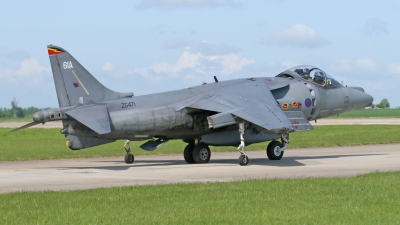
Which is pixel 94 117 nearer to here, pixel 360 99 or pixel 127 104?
pixel 127 104

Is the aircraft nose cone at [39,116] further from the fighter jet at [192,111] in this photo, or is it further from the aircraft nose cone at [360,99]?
the aircraft nose cone at [360,99]

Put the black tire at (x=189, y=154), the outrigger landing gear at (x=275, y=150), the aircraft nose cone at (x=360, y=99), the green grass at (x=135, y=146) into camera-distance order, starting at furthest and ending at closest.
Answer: the green grass at (x=135, y=146)
the aircraft nose cone at (x=360, y=99)
the outrigger landing gear at (x=275, y=150)
the black tire at (x=189, y=154)

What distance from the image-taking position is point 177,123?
74.6ft

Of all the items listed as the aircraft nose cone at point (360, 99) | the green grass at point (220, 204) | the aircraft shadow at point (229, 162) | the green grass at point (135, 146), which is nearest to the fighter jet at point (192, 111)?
the aircraft shadow at point (229, 162)

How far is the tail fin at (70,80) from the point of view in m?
21.3

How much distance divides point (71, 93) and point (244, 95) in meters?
6.04

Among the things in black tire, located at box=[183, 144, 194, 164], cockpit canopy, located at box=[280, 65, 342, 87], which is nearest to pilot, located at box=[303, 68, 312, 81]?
cockpit canopy, located at box=[280, 65, 342, 87]

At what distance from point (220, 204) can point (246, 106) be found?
34.6 feet

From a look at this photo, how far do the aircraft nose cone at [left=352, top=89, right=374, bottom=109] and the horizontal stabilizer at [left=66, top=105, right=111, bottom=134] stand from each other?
11.4 metres

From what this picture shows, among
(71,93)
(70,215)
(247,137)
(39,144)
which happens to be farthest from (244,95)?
(39,144)

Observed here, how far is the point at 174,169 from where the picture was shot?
21531 mm

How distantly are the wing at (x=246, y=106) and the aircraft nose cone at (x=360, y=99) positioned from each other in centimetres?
527

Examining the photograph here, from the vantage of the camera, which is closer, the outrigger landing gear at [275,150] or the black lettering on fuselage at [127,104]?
the black lettering on fuselage at [127,104]

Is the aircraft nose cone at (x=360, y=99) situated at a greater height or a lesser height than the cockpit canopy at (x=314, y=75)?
lesser
